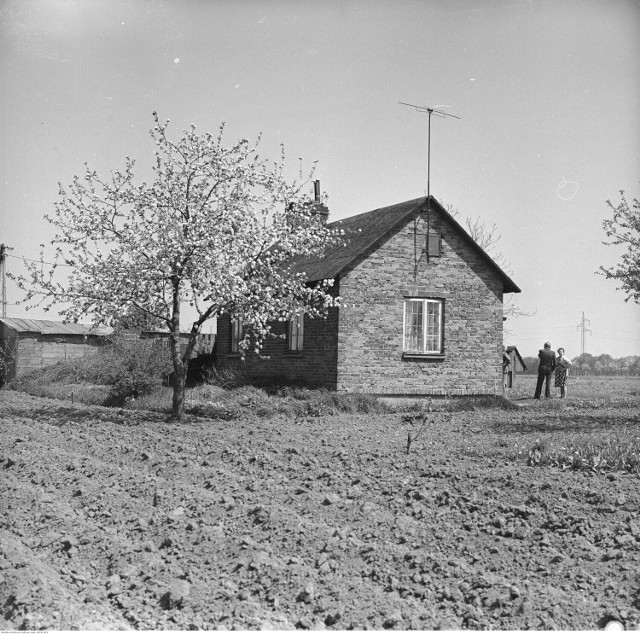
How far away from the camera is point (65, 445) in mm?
11727

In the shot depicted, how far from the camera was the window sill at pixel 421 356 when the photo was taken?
19000 millimetres

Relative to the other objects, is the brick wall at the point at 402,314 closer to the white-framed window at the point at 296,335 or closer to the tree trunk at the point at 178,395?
the white-framed window at the point at 296,335

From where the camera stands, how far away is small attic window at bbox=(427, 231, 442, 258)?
19500mm

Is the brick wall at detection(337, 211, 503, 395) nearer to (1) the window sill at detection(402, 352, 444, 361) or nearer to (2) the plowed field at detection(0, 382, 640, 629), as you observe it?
(1) the window sill at detection(402, 352, 444, 361)

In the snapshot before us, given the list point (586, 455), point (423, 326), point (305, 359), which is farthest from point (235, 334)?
point (586, 455)

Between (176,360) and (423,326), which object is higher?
(423,326)

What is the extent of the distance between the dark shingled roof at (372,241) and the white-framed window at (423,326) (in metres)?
1.72

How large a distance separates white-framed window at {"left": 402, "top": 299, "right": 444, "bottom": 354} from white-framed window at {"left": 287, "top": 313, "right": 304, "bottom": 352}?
2.60 metres

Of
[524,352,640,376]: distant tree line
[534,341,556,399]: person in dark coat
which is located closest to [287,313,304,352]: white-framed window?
[534,341,556,399]: person in dark coat

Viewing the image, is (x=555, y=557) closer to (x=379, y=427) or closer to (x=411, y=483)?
(x=411, y=483)

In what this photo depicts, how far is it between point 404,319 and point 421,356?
98 cm

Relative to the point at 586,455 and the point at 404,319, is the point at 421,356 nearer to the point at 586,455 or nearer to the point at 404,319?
the point at 404,319

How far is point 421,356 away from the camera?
1917 cm

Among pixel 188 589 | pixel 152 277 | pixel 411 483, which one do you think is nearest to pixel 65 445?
pixel 152 277
